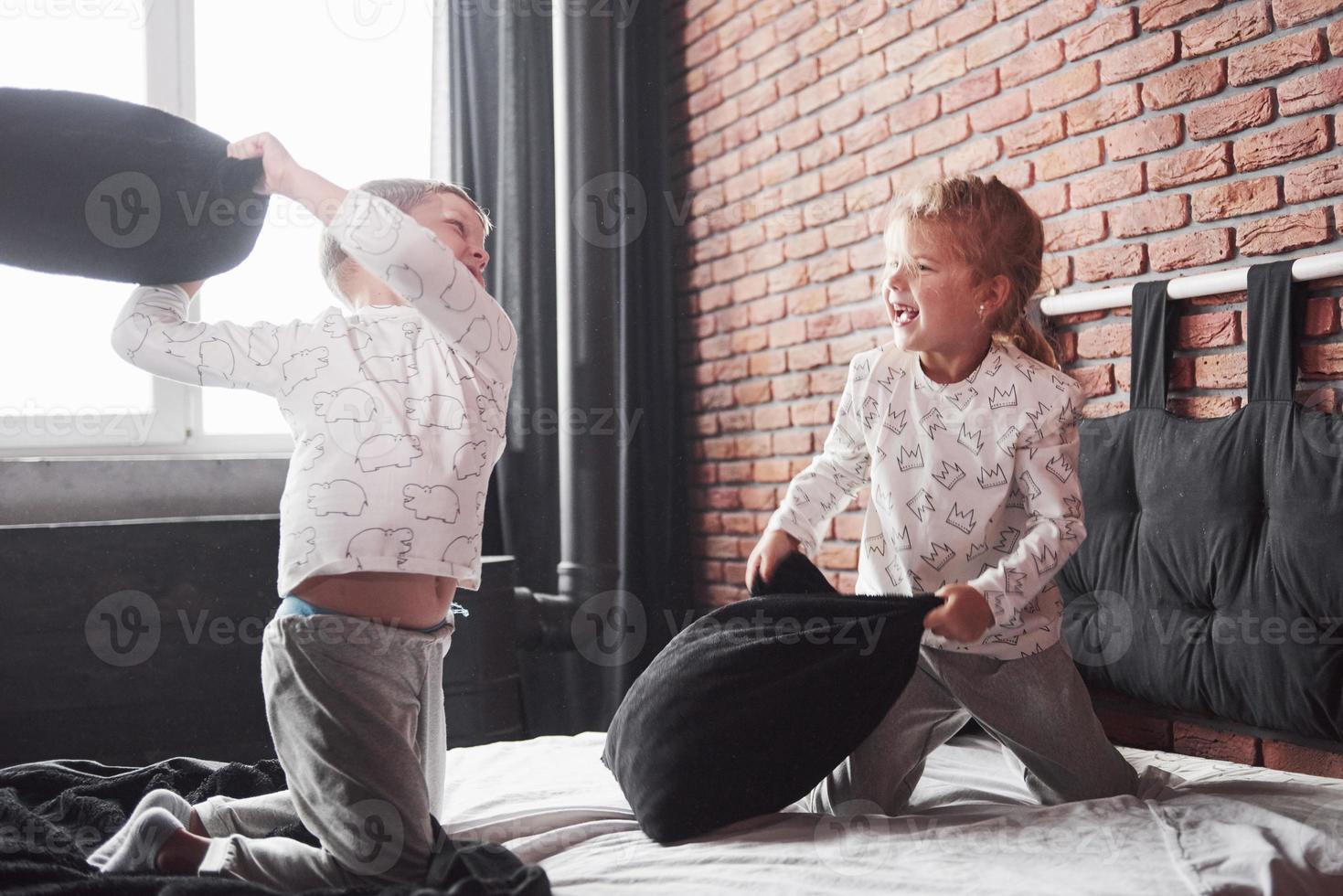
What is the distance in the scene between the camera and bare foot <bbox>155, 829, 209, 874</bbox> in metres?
1.20

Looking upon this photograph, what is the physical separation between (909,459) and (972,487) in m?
0.10

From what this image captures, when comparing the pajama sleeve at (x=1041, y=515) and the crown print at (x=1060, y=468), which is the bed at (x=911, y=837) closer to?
the pajama sleeve at (x=1041, y=515)

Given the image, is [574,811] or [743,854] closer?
[743,854]

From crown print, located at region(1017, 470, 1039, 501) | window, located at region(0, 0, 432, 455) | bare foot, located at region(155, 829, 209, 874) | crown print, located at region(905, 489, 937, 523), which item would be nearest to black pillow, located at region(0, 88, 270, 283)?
bare foot, located at region(155, 829, 209, 874)

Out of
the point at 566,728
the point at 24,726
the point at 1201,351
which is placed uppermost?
the point at 1201,351

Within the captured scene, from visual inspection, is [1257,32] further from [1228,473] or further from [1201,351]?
[1228,473]

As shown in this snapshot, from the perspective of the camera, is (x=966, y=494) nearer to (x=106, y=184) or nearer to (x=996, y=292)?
(x=996, y=292)

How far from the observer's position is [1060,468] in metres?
1.43

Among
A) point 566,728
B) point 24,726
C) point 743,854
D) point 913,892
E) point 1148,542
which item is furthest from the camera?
point 566,728

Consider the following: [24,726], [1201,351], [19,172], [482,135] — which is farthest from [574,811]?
[482,135]

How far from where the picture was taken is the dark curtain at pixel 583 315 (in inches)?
109

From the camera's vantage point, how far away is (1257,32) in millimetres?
1686

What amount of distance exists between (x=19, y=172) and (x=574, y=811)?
1087mm

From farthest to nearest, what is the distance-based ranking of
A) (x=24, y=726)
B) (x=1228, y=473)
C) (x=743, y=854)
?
1. (x=24, y=726)
2. (x=1228, y=473)
3. (x=743, y=854)
